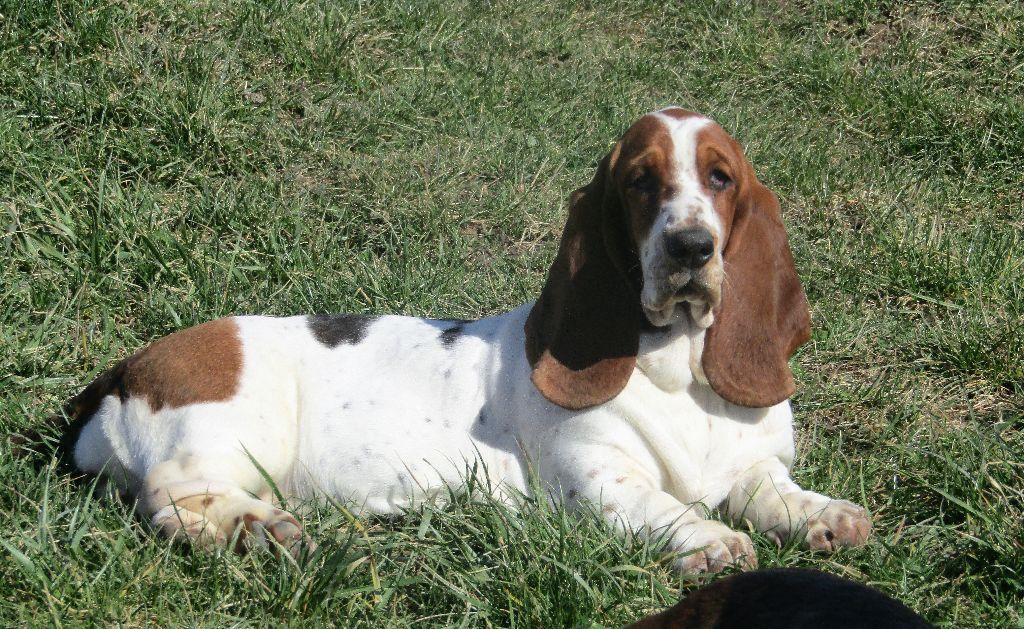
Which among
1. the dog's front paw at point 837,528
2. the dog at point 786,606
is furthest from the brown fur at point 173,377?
the dog at point 786,606

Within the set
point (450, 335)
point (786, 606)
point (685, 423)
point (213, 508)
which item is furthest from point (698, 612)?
point (450, 335)

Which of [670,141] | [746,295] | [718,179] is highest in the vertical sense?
[670,141]

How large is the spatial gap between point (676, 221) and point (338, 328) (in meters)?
1.51

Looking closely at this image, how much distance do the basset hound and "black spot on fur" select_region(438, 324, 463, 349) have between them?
53 mm

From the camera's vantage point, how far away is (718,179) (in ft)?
12.0

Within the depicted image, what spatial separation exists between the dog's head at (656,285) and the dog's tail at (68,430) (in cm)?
150

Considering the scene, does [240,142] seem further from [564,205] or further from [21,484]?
[21,484]

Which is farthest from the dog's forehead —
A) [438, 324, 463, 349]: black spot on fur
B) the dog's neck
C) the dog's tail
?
the dog's tail

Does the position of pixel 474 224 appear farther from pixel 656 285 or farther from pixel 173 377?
pixel 656 285

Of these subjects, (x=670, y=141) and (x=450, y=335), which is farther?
(x=450, y=335)

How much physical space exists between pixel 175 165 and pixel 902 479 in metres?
3.83

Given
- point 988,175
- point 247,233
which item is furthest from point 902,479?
point 247,233

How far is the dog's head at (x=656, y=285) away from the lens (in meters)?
3.60

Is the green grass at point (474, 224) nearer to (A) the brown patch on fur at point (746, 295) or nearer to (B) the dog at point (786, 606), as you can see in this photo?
(A) the brown patch on fur at point (746, 295)
